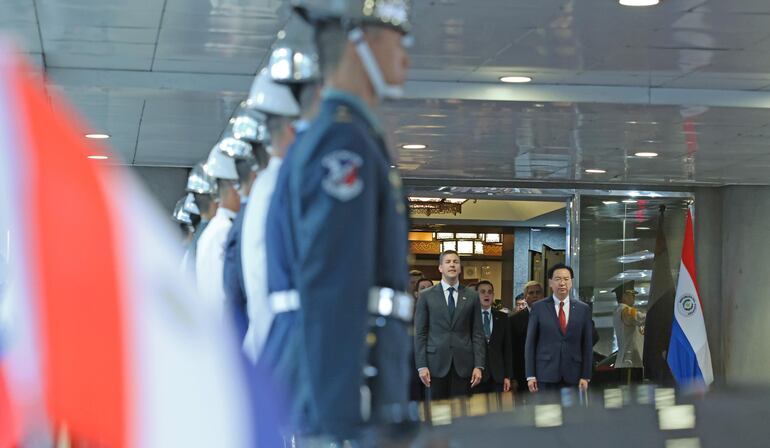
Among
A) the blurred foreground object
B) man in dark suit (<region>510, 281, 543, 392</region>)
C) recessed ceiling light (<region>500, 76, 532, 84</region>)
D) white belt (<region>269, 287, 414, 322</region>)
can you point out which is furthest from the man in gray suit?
the blurred foreground object

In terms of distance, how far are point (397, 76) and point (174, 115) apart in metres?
10.7

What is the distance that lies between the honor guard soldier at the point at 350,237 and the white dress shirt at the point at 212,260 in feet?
6.26

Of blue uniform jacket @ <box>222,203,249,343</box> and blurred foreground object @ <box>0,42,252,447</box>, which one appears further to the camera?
blue uniform jacket @ <box>222,203,249,343</box>

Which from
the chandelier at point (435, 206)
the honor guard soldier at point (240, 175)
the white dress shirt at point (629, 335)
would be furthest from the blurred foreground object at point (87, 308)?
the chandelier at point (435, 206)

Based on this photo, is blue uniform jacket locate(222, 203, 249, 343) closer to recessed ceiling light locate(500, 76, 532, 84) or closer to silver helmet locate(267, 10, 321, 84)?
silver helmet locate(267, 10, 321, 84)

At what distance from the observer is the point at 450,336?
38.2 feet

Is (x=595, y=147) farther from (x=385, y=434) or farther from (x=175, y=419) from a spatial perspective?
(x=175, y=419)

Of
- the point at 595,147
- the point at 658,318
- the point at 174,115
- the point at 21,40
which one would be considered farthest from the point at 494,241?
the point at 21,40

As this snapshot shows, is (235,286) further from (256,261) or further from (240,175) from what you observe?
(240,175)

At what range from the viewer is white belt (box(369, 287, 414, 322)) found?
108 inches

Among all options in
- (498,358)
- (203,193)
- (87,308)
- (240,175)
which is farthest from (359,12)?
(498,358)

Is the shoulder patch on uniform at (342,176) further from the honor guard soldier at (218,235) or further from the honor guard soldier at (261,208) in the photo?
the honor guard soldier at (218,235)

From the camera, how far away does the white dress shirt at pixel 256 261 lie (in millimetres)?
3321

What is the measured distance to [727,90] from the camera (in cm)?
1163
